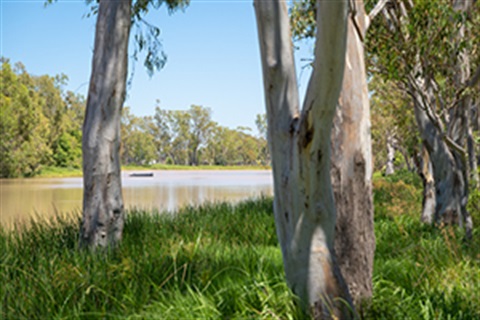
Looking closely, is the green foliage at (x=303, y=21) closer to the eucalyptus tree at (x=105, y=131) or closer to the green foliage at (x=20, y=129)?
the eucalyptus tree at (x=105, y=131)

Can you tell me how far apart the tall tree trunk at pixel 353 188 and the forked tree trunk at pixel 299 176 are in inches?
18.1

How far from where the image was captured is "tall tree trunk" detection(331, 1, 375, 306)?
330cm

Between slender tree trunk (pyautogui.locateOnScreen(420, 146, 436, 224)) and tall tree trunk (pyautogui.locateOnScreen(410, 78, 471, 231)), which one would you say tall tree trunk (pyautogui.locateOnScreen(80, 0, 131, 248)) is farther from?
slender tree trunk (pyautogui.locateOnScreen(420, 146, 436, 224))

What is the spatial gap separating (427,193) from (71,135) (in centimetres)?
4733

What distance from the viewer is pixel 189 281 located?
3.56m

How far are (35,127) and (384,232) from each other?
3304 centimetres

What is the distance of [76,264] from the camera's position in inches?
155

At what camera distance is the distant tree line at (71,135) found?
3231cm

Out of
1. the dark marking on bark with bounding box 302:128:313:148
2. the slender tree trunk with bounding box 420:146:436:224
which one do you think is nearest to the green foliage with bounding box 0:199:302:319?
the dark marking on bark with bounding box 302:128:313:148

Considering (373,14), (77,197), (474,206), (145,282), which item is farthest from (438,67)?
(77,197)

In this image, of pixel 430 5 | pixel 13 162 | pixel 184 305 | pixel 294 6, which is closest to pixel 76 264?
pixel 184 305

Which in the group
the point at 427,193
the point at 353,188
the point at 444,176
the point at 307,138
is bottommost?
the point at 427,193

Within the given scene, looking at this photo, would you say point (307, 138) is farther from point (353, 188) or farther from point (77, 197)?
point (77, 197)

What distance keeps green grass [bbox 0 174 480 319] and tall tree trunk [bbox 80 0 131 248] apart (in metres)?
0.29
